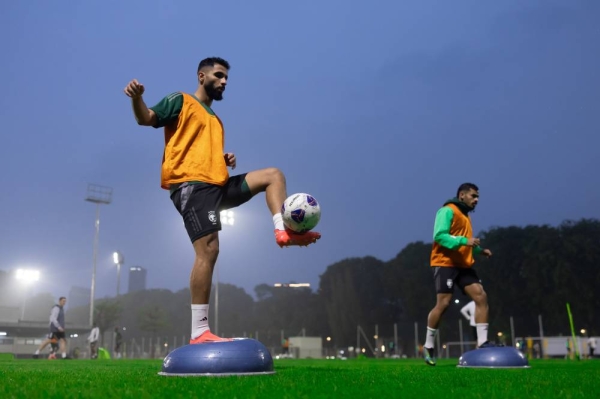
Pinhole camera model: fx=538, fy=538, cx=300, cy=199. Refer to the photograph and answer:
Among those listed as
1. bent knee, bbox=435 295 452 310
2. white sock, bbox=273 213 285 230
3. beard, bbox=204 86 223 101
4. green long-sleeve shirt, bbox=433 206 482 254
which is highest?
beard, bbox=204 86 223 101

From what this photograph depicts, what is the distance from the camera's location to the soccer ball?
13.9 ft

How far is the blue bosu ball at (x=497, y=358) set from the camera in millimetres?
6355

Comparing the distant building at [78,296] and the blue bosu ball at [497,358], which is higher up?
the distant building at [78,296]

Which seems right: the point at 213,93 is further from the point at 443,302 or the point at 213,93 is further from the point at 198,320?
the point at 443,302

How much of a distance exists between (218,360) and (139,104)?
2.18 metres

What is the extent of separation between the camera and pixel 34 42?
520 feet

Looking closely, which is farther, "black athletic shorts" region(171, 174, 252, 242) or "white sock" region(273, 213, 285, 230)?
"black athletic shorts" region(171, 174, 252, 242)

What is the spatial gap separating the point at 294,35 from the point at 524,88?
273 ft

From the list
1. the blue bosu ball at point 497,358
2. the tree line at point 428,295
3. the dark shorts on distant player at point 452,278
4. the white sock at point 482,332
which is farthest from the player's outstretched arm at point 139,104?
the tree line at point 428,295

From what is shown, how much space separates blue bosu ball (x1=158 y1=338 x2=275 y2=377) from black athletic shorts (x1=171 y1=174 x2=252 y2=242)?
912mm

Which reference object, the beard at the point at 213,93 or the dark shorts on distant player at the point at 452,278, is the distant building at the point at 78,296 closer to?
the dark shorts on distant player at the point at 452,278

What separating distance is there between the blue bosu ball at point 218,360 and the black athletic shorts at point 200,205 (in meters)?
0.91

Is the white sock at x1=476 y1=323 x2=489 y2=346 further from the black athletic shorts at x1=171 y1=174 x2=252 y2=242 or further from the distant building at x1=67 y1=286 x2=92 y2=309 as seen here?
the distant building at x1=67 y1=286 x2=92 y2=309

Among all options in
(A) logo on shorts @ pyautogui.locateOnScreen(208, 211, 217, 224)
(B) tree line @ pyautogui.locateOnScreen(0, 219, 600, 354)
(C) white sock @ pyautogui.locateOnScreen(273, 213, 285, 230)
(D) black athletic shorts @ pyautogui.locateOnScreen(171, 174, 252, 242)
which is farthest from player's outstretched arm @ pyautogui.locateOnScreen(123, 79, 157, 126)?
(B) tree line @ pyautogui.locateOnScreen(0, 219, 600, 354)
